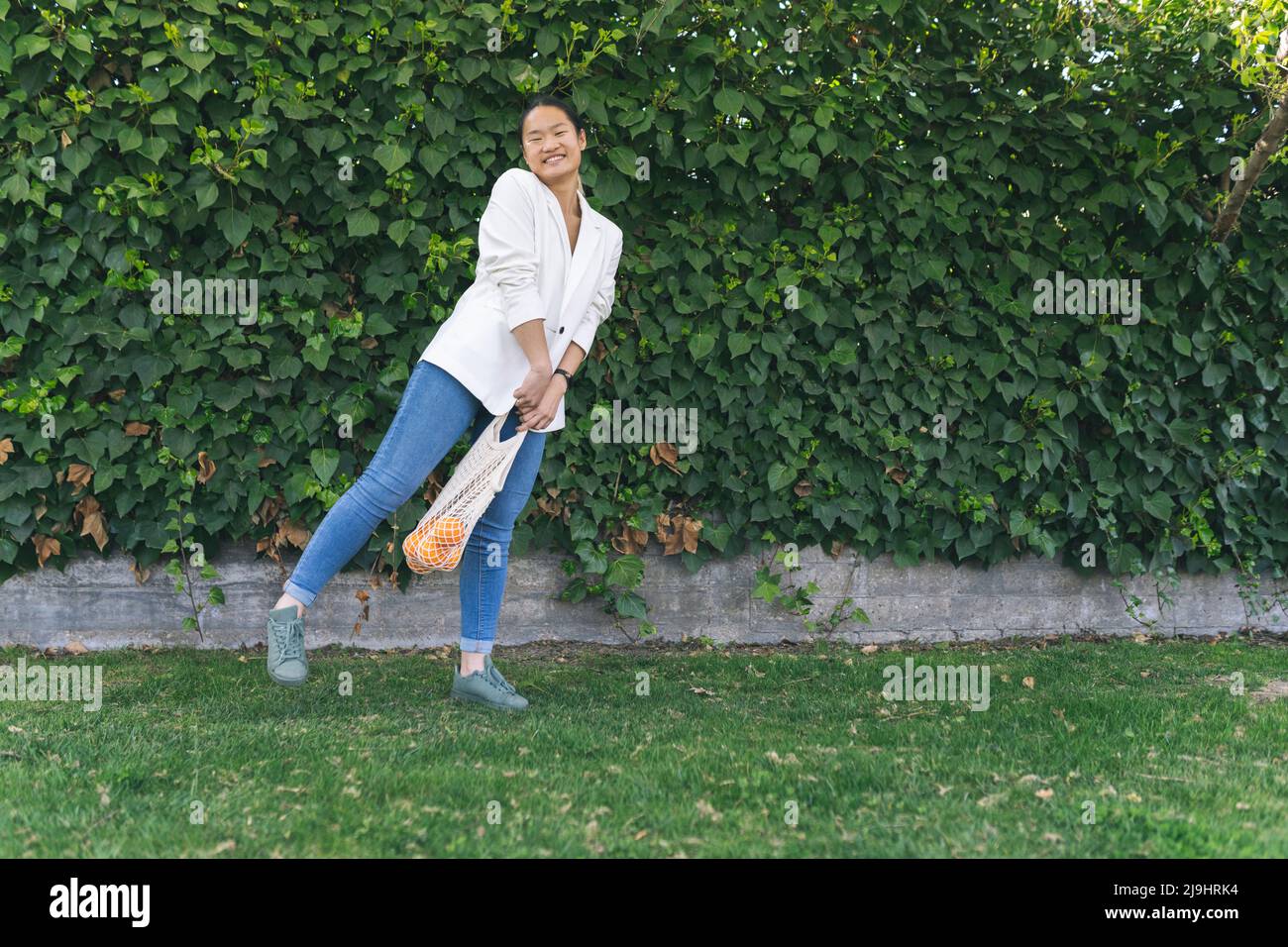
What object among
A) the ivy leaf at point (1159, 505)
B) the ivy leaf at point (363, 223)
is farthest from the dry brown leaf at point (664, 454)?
the ivy leaf at point (1159, 505)

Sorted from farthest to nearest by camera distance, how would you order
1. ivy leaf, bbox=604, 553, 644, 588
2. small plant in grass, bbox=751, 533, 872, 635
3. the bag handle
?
small plant in grass, bbox=751, 533, 872, 635 < ivy leaf, bbox=604, 553, 644, 588 < the bag handle

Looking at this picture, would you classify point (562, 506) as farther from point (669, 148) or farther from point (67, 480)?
point (67, 480)

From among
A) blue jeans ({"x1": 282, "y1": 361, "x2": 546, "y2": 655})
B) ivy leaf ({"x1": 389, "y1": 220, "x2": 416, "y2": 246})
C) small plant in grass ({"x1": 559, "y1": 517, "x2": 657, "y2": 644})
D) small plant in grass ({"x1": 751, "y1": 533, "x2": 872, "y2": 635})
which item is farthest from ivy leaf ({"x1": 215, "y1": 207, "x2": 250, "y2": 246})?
small plant in grass ({"x1": 751, "y1": 533, "x2": 872, "y2": 635})

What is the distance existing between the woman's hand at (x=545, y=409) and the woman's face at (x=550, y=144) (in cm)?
65

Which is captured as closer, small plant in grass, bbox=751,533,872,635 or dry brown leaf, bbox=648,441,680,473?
dry brown leaf, bbox=648,441,680,473

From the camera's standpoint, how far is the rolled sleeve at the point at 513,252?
2961 millimetres

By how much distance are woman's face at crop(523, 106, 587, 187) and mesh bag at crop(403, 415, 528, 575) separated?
798 millimetres

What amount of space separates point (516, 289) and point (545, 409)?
378 mm

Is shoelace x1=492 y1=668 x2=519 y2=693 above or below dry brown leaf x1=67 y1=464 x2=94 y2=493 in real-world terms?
below

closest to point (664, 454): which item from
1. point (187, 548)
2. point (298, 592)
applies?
point (298, 592)

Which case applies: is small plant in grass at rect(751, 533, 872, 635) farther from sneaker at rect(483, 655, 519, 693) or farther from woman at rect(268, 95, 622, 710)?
woman at rect(268, 95, 622, 710)

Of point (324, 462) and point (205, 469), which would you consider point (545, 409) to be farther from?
point (205, 469)

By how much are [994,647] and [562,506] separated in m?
2.09

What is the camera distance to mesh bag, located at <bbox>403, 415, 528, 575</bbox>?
9.86 ft
